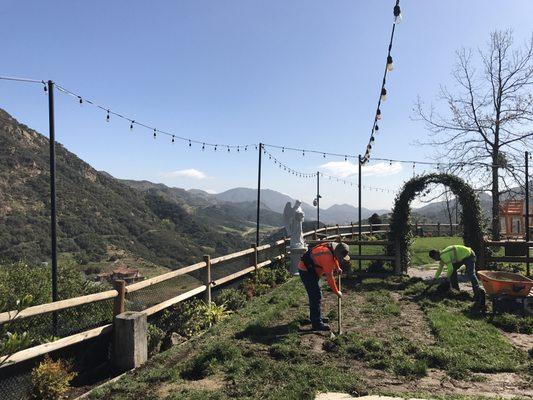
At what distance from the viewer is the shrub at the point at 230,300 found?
33.1 feet

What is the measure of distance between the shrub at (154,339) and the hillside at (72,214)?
51.0 metres

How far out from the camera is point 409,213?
14453 millimetres

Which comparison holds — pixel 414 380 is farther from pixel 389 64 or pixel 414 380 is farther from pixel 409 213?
pixel 409 213

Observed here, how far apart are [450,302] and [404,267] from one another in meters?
4.47

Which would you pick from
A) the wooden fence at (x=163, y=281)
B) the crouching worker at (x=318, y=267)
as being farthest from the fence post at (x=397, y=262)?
the crouching worker at (x=318, y=267)

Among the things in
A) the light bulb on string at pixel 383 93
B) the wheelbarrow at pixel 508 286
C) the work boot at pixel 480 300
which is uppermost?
the light bulb on string at pixel 383 93

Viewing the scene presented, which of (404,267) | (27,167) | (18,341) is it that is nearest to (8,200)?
(27,167)

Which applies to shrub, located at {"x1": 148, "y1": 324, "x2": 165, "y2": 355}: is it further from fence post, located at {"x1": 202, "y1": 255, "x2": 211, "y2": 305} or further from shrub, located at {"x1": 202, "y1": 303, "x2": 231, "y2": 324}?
fence post, located at {"x1": 202, "y1": 255, "x2": 211, "y2": 305}

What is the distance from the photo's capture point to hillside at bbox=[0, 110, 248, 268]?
60.9m

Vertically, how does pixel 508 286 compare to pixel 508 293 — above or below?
above

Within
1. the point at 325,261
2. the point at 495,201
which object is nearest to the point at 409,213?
the point at 325,261

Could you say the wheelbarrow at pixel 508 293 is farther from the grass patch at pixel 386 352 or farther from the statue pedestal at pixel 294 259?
the statue pedestal at pixel 294 259

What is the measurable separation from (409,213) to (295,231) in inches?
158

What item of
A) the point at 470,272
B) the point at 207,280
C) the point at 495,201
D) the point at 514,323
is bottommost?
the point at 514,323
